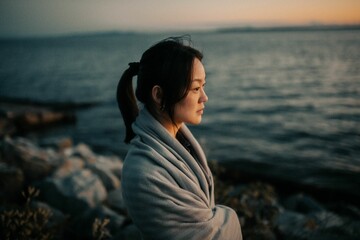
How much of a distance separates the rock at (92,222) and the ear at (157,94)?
2679 millimetres

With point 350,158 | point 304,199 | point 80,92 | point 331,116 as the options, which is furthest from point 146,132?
point 80,92

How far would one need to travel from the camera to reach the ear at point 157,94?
185cm

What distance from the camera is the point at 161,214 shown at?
66.0 inches

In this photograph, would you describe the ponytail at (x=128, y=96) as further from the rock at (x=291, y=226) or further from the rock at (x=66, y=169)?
the rock at (x=66, y=169)

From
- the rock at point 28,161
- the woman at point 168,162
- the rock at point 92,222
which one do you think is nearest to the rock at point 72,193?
the rock at point 92,222

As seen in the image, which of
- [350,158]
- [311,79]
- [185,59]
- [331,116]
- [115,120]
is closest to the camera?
[185,59]

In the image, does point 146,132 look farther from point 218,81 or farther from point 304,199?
point 218,81

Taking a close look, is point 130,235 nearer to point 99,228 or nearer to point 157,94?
point 99,228

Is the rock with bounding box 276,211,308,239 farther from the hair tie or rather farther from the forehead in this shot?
the hair tie

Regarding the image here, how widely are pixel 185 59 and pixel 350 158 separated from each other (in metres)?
10.7

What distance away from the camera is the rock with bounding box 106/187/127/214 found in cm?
492

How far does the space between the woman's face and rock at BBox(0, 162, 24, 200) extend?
425cm

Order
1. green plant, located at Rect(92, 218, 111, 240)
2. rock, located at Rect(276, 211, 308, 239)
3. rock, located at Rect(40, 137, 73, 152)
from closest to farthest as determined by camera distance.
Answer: green plant, located at Rect(92, 218, 111, 240), rock, located at Rect(276, 211, 308, 239), rock, located at Rect(40, 137, 73, 152)

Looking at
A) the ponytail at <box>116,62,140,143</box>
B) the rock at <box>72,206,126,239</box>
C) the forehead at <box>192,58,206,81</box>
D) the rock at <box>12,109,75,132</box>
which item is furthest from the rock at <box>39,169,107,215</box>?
the rock at <box>12,109,75,132</box>
